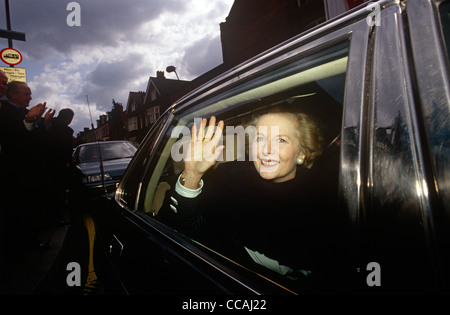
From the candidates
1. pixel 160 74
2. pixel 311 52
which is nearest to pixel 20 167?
pixel 311 52

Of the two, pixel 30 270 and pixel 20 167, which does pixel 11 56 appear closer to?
pixel 20 167

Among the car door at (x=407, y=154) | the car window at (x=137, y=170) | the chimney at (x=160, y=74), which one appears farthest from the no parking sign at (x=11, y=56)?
the chimney at (x=160, y=74)

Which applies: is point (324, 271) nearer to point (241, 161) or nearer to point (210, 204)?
point (210, 204)

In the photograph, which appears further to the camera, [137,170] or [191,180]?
[137,170]

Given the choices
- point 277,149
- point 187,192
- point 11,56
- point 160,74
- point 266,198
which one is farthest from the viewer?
point 160,74

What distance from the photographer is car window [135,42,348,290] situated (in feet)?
2.84

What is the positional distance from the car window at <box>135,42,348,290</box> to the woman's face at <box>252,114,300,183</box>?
0.05 meters

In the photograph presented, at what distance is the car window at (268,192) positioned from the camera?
34.0 inches

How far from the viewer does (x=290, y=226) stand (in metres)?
0.99

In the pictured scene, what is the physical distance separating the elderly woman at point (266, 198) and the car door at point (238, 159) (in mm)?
42

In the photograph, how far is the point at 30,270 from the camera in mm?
3109

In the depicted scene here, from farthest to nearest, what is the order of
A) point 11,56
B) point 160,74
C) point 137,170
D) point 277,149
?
point 160,74
point 11,56
point 137,170
point 277,149

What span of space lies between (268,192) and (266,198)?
0.05m
